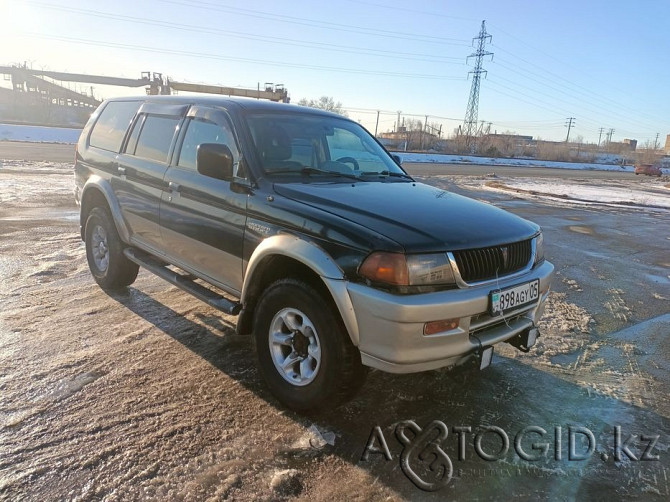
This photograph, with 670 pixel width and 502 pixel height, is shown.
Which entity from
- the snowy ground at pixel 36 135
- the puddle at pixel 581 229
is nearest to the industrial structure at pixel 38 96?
the snowy ground at pixel 36 135

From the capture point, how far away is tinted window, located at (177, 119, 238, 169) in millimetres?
3751

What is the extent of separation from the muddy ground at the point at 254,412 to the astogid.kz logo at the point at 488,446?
0.6 inches

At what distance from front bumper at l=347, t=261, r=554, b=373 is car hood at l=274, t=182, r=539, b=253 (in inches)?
11.3

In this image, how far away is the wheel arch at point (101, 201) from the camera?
4.88m

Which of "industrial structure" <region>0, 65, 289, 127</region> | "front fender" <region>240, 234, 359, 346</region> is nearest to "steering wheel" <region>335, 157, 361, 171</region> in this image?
"front fender" <region>240, 234, 359, 346</region>

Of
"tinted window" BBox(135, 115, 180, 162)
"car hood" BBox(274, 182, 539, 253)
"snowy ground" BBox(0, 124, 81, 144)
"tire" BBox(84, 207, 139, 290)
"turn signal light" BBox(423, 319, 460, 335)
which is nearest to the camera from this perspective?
"turn signal light" BBox(423, 319, 460, 335)

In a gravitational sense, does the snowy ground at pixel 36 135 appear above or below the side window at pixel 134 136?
below

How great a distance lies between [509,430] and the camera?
3.03 meters

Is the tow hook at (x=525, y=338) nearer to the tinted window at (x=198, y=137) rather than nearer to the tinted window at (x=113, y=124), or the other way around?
the tinted window at (x=198, y=137)

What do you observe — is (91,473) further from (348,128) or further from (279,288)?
(348,128)

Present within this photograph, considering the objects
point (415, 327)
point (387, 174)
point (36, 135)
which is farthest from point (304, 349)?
point (36, 135)

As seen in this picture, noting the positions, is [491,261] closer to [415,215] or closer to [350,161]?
[415,215]

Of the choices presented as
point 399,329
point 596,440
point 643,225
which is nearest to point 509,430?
point 596,440

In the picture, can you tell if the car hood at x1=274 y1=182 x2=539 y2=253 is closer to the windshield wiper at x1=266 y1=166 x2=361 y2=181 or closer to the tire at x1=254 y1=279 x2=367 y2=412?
the windshield wiper at x1=266 y1=166 x2=361 y2=181
